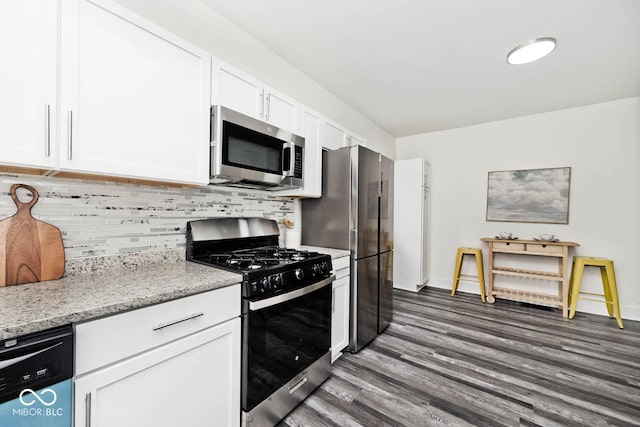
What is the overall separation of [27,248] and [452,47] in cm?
310

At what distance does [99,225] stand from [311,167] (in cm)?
147

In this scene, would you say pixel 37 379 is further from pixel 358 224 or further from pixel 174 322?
pixel 358 224

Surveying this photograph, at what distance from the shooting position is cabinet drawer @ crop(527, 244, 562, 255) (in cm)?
333

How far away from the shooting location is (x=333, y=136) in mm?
2627

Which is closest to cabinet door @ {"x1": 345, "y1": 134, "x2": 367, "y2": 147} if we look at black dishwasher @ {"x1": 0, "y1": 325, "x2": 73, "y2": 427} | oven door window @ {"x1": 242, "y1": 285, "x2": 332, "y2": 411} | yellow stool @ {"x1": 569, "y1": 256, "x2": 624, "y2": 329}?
oven door window @ {"x1": 242, "y1": 285, "x2": 332, "y2": 411}

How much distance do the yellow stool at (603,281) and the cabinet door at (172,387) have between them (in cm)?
393

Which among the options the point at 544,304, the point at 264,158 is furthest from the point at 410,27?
the point at 544,304

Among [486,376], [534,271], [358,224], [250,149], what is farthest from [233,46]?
[534,271]

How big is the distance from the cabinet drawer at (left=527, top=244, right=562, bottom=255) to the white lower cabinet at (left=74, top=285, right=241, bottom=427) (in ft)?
12.5

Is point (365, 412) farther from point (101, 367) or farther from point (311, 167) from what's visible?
point (311, 167)

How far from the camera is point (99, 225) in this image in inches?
53.6

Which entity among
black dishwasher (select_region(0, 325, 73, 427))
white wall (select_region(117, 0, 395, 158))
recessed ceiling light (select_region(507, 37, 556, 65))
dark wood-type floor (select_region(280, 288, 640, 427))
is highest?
recessed ceiling light (select_region(507, 37, 556, 65))

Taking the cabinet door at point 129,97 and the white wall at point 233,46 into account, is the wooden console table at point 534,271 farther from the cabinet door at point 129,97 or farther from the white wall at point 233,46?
the cabinet door at point 129,97

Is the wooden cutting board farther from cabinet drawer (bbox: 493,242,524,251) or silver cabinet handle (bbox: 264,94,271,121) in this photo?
cabinet drawer (bbox: 493,242,524,251)
